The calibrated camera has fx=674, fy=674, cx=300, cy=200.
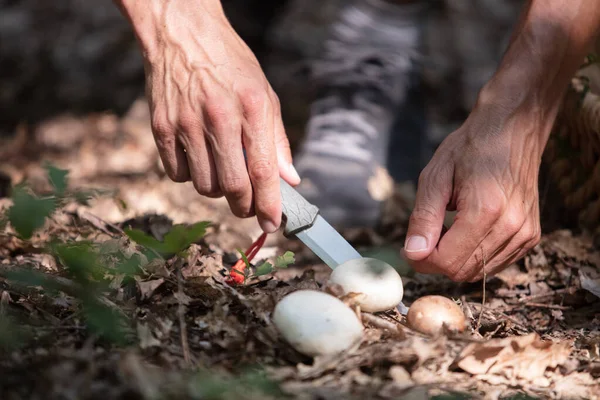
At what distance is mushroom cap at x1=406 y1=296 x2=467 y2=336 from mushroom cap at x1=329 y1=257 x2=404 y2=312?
0.07 meters

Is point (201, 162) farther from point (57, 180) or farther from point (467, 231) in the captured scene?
point (467, 231)

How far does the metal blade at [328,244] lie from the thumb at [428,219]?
5.8 inches

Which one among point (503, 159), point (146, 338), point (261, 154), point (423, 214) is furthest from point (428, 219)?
point (146, 338)

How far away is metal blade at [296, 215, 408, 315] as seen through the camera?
5.86 ft

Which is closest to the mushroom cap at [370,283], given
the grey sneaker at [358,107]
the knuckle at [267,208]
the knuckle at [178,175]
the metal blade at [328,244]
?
the metal blade at [328,244]

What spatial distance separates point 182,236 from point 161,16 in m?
0.79

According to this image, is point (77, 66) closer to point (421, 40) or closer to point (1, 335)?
point (421, 40)

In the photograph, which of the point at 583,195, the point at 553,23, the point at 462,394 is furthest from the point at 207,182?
the point at 583,195

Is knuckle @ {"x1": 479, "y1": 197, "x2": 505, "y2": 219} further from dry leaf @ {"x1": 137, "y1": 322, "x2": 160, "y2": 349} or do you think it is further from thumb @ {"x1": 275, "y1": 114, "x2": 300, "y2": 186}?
dry leaf @ {"x1": 137, "y1": 322, "x2": 160, "y2": 349}

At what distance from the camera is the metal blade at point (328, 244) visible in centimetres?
179

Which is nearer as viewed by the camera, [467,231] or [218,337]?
[218,337]

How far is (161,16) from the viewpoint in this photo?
1.92 m

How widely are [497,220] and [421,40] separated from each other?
8.02ft

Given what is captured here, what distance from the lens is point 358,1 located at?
3.84 m
